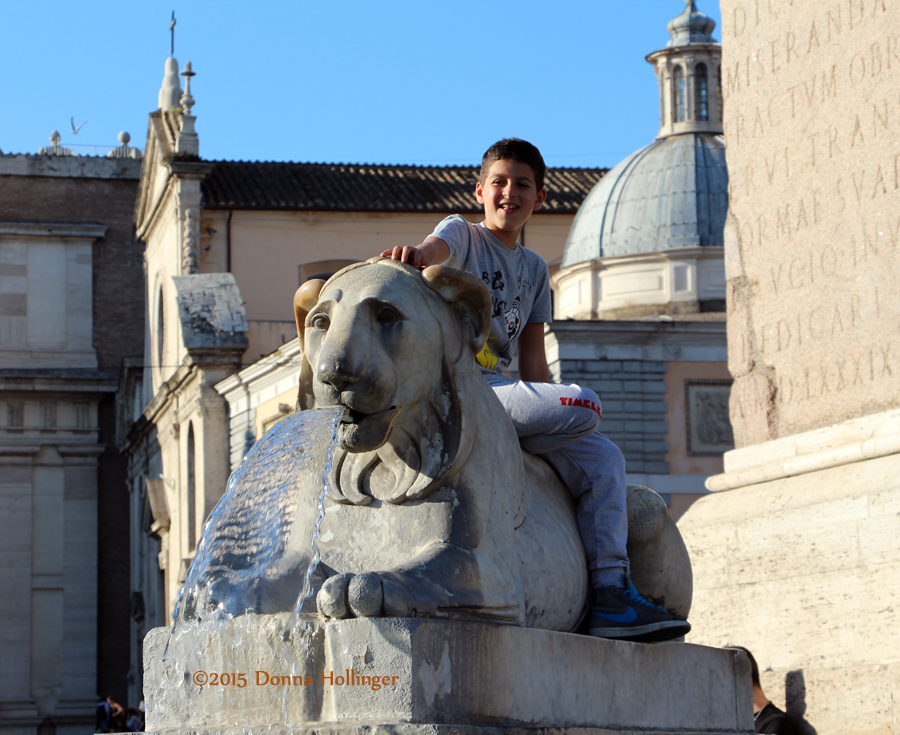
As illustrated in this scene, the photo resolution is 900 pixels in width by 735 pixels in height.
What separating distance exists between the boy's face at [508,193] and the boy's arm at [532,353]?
37cm

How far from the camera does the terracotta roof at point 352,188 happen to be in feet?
107

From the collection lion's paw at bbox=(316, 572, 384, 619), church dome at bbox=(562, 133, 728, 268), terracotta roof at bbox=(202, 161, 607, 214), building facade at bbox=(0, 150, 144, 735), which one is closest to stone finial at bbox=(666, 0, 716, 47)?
church dome at bbox=(562, 133, 728, 268)

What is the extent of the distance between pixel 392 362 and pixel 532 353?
49.8 inches

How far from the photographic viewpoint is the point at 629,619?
4016 millimetres

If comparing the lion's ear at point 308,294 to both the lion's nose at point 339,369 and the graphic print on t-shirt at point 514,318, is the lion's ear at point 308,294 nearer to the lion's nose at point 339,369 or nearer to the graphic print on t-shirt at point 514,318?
the lion's nose at point 339,369

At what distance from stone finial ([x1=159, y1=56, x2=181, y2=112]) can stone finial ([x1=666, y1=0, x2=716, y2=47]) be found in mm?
11177

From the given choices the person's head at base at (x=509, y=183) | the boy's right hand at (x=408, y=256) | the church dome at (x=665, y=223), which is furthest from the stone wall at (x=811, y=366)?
the church dome at (x=665, y=223)

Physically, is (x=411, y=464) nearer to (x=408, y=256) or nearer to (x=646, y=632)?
(x=408, y=256)

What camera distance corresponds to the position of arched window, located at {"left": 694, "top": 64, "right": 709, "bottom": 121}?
31.2m

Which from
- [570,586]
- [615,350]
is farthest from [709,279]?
[570,586]

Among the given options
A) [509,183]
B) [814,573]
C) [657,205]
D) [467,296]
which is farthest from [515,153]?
[657,205]

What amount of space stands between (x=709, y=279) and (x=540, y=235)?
276 inches

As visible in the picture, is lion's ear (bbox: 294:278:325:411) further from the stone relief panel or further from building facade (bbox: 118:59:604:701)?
building facade (bbox: 118:59:604:701)

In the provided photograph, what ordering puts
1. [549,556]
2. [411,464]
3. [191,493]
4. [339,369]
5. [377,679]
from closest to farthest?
[377,679]
[339,369]
[411,464]
[549,556]
[191,493]
